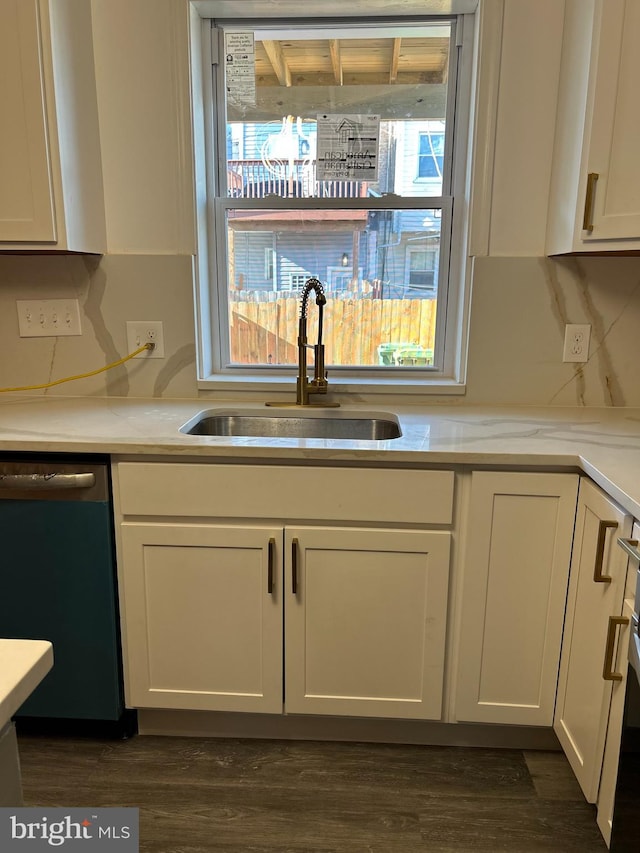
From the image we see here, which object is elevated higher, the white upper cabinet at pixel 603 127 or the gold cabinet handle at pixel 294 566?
the white upper cabinet at pixel 603 127

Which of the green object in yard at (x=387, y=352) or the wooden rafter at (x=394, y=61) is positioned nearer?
→ the wooden rafter at (x=394, y=61)

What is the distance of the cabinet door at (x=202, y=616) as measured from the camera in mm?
1562

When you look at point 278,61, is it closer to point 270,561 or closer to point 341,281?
point 341,281

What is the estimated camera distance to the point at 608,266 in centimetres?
187

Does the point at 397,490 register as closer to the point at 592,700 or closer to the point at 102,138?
the point at 592,700

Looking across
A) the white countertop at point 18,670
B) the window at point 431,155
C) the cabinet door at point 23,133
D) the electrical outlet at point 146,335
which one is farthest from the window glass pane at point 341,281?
the white countertop at point 18,670

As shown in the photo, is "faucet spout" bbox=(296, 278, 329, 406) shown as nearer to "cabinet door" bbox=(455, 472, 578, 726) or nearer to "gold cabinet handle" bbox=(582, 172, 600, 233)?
"cabinet door" bbox=(455, 472, 578, 726)

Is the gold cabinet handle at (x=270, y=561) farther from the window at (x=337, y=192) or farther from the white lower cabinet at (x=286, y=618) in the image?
the window at (x=337, y=192)

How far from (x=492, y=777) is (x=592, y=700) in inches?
17.7

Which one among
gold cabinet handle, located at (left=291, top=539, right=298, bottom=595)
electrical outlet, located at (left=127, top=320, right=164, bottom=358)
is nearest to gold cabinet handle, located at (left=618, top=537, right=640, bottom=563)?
gold cabinet handle, located at (left=291, top=539, right=298, bottom=595)

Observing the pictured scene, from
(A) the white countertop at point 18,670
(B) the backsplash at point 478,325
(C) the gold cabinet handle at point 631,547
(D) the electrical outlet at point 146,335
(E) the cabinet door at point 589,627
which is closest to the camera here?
(A) the white countertop at point 18,670

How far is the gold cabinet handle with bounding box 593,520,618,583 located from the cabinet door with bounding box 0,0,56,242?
5.23ft

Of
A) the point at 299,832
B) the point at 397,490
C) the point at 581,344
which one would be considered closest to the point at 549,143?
the point at 581,344

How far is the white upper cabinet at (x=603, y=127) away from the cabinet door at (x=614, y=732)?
0.95 m
